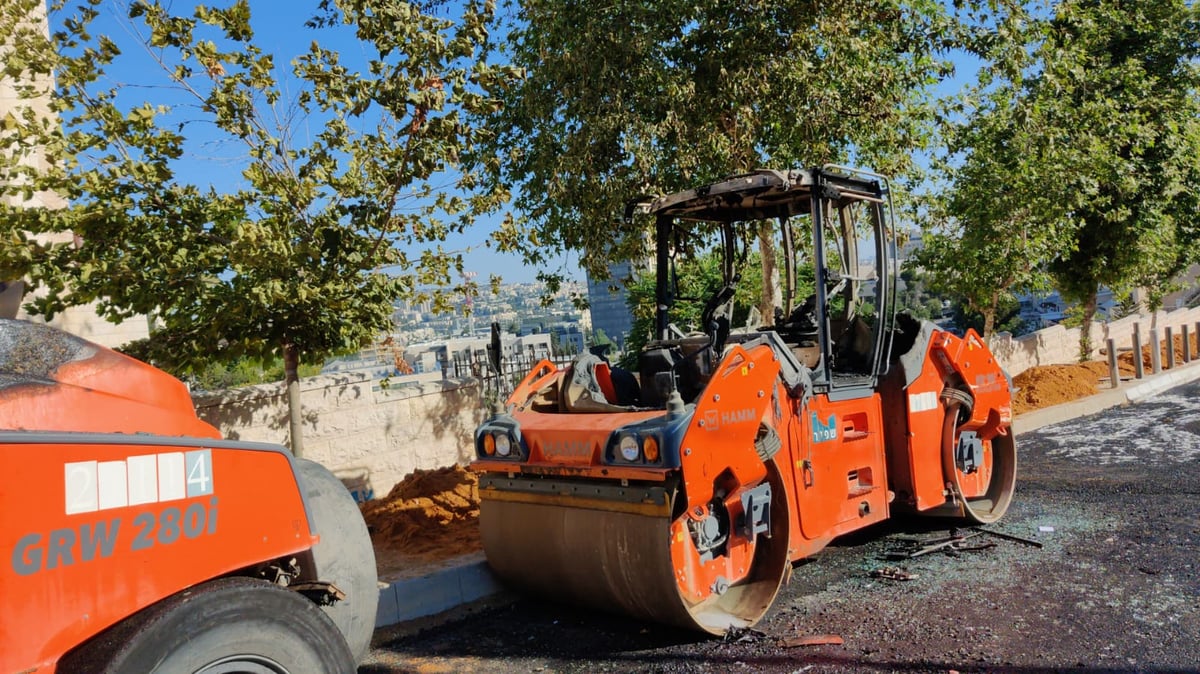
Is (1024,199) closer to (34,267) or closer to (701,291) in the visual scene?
(701,291)

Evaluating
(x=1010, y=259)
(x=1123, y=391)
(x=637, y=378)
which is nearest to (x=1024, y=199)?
(x=1010, y=259)

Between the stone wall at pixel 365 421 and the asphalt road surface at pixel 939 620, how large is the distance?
3006 millimetres

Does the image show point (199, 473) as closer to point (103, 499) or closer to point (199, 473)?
point (199, 473)

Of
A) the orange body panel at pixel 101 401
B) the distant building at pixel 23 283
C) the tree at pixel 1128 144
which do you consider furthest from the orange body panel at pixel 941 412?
the tree at pixel 1128 144

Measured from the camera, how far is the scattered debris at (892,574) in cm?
580

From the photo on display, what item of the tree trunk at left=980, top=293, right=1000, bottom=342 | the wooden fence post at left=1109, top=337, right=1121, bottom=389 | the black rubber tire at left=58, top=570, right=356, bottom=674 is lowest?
the black rubber tire at left=58, top=570, right=356, bottom=674

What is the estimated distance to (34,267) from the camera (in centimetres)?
571

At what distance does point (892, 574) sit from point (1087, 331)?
586 inches

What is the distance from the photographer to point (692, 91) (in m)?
8.85

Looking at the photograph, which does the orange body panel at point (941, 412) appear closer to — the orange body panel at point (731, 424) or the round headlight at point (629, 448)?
the orange body panel at point (731, 424)

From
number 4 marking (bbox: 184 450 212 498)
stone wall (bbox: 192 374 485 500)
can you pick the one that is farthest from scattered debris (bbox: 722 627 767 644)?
stone wall (bbox: 192 374 485 500)

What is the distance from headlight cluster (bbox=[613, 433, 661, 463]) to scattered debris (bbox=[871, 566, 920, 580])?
7.46 feet

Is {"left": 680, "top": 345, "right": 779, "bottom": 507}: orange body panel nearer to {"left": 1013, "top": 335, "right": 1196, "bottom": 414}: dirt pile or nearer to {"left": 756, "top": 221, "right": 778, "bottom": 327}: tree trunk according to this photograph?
{"left": 756, "top": 221, "right": 778, "bottom": 327}: tree trunk

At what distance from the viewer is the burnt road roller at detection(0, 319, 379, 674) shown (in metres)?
2.36
